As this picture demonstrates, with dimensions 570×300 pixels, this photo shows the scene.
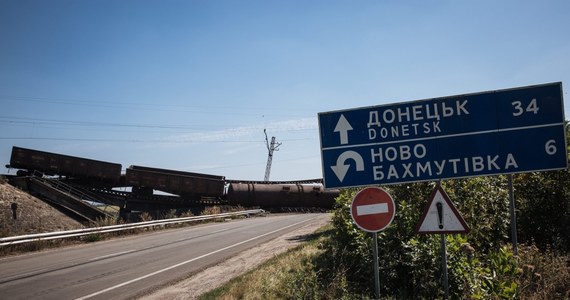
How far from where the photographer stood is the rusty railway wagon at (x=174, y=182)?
33.9 metres

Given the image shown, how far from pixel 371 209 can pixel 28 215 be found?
79.5ft

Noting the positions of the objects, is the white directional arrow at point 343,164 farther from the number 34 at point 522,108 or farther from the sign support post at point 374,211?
the number 34 at point 522,108

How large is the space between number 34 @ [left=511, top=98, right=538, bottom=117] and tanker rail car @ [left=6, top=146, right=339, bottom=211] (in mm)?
32136

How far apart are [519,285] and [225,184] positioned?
33791 millimetres

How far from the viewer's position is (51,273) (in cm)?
968

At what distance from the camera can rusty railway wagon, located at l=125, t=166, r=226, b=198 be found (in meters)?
33.9

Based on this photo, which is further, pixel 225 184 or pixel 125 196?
pixel 225 184

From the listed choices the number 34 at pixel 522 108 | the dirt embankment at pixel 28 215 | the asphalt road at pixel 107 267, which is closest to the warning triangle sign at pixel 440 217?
the number 34 at pixel 522 108

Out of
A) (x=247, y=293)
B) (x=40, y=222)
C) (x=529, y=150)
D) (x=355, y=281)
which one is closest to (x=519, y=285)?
(x=529, y=150)

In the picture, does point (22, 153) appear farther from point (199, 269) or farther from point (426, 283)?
point (426, 283)

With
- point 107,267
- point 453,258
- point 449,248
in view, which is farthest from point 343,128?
point 107,267

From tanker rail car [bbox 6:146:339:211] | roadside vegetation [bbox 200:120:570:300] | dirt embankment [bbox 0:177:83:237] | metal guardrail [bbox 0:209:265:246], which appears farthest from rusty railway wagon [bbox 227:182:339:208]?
roadside vegetation [bbox 200:120:570:300]

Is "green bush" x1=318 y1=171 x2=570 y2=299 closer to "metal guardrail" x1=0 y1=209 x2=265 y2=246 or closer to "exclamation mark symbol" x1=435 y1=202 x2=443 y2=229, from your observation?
"exclamation mark symbol" x1=435 y1=202 x2=443 y2=229

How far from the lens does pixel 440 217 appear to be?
5539 mm
